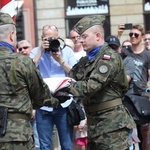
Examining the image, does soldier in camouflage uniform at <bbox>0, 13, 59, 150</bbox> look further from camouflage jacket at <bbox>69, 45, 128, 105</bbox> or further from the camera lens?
the camera lens

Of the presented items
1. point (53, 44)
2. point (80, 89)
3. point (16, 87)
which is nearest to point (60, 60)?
point (53, 44)

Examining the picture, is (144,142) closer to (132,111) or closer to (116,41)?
(132,111)

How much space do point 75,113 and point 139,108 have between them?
3.51 feet

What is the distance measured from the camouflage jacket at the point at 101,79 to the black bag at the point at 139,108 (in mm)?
2129

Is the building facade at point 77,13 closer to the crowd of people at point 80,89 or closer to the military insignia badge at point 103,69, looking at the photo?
the crowd of people at point 80,89

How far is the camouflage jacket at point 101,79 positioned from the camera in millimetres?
6047

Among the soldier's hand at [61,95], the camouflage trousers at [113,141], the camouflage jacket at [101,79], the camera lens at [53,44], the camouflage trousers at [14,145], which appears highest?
the camera lens at [53,44]

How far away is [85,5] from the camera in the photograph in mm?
20719

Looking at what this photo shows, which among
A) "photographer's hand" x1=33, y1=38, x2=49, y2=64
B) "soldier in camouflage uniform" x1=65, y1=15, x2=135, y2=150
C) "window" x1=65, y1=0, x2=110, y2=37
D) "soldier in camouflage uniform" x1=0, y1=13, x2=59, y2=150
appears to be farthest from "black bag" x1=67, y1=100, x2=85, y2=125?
"window" x1=65, y1=0, x2=110, y2=37

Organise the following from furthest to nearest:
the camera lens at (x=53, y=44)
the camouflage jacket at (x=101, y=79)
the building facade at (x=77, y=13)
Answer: the building facade at (x=77, y=13)
the camera lens at (x=53, y=44)
the camouflage jacket at (x=101, y=79)

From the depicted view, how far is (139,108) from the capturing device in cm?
846

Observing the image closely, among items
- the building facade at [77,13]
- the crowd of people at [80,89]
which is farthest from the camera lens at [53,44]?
the building facade at [77,13]

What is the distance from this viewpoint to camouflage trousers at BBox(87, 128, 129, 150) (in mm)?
6195

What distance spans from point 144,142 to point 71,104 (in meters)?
1.67
